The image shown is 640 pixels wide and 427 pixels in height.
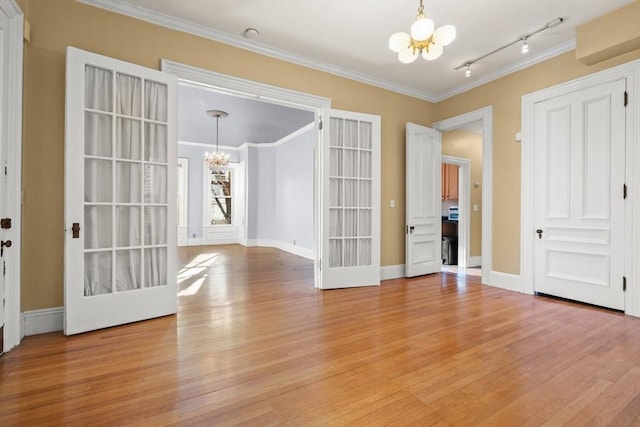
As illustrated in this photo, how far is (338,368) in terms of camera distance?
202 centimetres

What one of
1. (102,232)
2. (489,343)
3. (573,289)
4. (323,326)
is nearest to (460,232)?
(573,289)

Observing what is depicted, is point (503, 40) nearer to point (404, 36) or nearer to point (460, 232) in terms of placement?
point (404, 36)

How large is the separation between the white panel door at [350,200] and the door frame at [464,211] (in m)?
2.48

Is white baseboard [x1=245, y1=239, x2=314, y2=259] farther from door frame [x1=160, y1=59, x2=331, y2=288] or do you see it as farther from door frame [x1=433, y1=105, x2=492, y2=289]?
door frame [x1=433, y1=105, x2=492, y2=289]

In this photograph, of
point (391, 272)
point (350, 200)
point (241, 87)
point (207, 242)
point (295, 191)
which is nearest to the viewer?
point (241, 87)

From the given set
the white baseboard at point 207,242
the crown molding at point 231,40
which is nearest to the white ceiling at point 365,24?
the crown molding at point 231,40

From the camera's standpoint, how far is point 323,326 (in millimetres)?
2770

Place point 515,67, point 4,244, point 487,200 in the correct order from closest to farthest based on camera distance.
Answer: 1. point 4,244
2. point 515,67
3. point 487,200

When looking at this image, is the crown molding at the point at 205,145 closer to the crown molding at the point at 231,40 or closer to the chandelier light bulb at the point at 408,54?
the crown molding at the point at 231,40

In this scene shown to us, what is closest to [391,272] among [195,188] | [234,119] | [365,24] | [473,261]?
[473,261]

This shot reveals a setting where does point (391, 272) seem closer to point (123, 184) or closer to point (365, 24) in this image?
point (365, 24)

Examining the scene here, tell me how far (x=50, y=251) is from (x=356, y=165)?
349 centimetres

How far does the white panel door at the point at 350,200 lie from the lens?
4.06 m

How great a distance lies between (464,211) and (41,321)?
636cm
